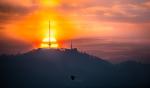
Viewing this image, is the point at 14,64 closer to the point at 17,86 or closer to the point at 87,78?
the point at 17,86

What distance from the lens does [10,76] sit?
973 centimetres

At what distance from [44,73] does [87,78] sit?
1824 millimetres

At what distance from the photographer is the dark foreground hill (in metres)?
10.2

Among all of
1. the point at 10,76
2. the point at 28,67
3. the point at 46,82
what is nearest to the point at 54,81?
the point at 46,82

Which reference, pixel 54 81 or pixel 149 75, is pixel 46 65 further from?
pixel 149 75

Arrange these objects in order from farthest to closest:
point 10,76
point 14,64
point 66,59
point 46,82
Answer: point 66,59, point 46,82, point 14,64, point 10,76

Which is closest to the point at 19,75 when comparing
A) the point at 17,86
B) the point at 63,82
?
the point at 17,86

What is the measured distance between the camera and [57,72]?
12.5m

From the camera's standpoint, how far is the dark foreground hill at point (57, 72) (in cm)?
1024

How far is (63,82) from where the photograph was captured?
12.2m

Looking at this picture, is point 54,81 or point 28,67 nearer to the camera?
point 28,67

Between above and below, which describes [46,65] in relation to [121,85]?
above

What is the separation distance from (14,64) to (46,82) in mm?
1332

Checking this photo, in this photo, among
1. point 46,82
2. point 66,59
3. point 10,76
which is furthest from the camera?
point 66,59
